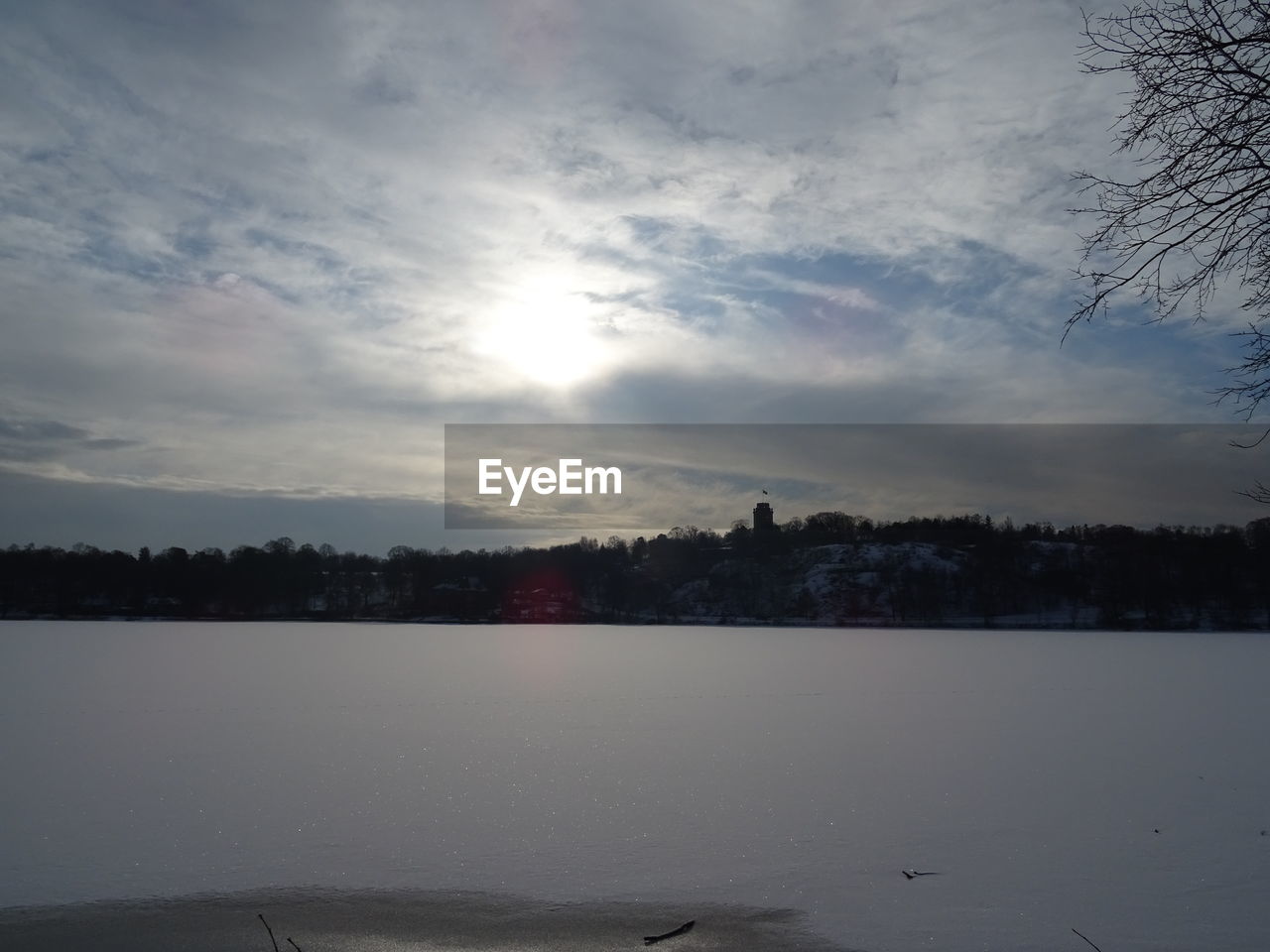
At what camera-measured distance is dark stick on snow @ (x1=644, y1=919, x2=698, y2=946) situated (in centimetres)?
821

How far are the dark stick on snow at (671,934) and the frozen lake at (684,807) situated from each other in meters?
0.16

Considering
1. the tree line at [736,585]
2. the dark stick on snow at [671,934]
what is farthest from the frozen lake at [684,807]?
the tree line at [736,585]

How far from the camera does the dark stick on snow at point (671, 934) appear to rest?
821 centimetres

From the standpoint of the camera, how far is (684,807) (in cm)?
1311

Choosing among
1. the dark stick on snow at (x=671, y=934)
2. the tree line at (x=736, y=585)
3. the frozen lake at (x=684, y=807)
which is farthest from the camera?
the tree line at (x=736, y=585)

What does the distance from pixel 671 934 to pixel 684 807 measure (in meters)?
4.80

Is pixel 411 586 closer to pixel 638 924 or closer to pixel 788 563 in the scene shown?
pixel 788 563

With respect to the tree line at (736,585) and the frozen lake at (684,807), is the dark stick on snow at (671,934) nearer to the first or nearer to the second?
the frozen lake at (684,807)

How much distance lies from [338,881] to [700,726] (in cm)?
1254

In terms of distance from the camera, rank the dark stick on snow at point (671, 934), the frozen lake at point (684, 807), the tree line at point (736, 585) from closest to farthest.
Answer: the dark stick on snow at point (671, 934)
the frozen lake at point (684, 807)
the tree line at point (736, 585)

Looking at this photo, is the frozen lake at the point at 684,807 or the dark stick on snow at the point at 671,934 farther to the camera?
the frozen lake at the point at 684,807

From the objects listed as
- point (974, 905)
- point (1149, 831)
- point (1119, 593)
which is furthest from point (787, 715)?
point (1119, 593)

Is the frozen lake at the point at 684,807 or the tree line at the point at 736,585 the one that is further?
the tree line at the point at 736,585

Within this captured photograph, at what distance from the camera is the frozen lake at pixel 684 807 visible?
9281 millimetres
